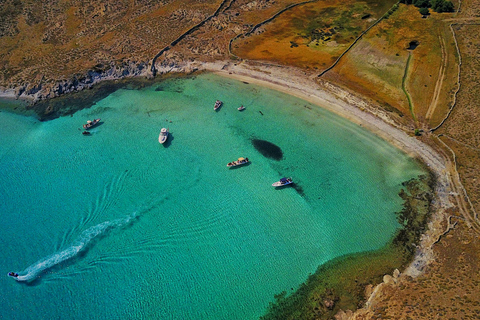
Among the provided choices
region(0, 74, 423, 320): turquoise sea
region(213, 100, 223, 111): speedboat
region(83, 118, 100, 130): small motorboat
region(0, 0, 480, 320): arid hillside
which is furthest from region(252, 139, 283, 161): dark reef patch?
region(83, 118, 100, 130): small motorboat

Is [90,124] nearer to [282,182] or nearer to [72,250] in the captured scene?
[72,250]

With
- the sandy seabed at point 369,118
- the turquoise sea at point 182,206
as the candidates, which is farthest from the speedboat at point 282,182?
the sandy seabed at point 369,118

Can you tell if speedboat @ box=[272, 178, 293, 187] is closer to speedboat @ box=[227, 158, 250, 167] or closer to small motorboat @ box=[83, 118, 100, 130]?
speedboat @ box=[227, 158, 250, 167]

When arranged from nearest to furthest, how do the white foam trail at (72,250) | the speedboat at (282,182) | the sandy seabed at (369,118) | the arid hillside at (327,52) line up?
the white foam trail at (72,250)
the sandy seabed at (369,118)
the arid hillside at (327,52)
the speedboat at (282,182)

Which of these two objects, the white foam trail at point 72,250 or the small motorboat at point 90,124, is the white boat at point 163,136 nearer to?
the small motorboat at point 90,124

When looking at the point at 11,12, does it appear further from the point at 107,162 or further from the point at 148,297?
the point at 148,297

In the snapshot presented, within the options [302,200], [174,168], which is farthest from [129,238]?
[302,200]
